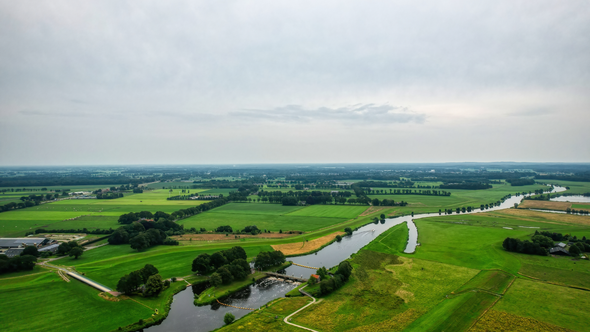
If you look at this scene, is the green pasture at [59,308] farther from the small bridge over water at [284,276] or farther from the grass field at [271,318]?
the small bridge over water at [284,276]

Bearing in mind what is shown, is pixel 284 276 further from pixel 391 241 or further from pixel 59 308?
pixel 391 241

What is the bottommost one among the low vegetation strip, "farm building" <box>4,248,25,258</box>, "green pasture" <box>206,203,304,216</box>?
the low vegetation strip

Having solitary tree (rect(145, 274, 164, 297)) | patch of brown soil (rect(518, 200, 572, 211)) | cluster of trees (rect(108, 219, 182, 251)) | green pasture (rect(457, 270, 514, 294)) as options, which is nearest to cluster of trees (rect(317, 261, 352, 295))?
green pasture (rect(457, 270, 514, 294))

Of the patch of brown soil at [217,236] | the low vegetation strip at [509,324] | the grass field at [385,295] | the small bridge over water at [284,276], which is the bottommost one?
the small bridge over water at [284,276]

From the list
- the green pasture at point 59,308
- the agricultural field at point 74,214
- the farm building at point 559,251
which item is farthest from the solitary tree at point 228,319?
the agricultural field at point 74,214

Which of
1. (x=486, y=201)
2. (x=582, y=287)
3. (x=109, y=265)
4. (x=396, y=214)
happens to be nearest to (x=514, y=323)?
(x=582, y=287)

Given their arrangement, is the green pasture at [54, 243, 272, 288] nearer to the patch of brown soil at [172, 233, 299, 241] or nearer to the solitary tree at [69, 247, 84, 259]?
the solitary tree at [69, 247, 84, 259]
